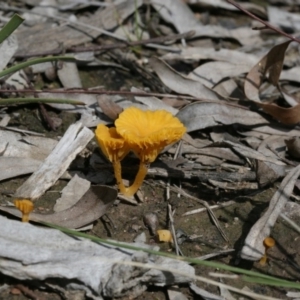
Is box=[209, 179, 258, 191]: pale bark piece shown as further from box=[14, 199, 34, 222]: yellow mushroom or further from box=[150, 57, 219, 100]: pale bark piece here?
box=[14, 199, 34, 222]: yellow mushroom

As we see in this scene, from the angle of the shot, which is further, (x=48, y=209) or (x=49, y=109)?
(x=49, y=109)

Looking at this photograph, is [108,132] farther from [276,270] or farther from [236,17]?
[236,17]

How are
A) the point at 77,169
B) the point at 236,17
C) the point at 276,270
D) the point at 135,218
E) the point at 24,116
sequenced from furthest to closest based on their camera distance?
the point at 236,17, the point at 24,116, the point at 77,169, the point at 135,218, the point at 276,270

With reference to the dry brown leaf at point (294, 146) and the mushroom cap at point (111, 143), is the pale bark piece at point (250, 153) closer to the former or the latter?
the dry brown leaf at point (294, 146)

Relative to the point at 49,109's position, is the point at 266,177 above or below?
below

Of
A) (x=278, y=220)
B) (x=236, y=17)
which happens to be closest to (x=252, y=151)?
(x=278, y=220)

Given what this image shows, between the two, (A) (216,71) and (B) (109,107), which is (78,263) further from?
(A) (216,71)
